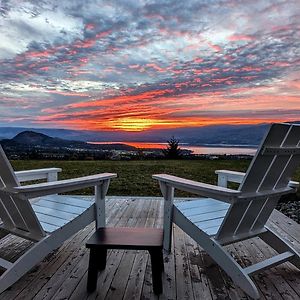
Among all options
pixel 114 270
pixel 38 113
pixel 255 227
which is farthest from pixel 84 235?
pixel 38 113

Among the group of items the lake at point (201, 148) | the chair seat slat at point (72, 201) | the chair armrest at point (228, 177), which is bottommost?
the lake at point (201, 148)

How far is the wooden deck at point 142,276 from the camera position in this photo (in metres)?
1.90

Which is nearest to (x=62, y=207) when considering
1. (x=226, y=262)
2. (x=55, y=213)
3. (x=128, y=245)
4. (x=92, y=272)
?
(x=55, y=213)

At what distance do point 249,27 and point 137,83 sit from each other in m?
2.30

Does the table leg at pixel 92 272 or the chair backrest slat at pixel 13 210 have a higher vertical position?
the chair backrest slat at pixel 13 210

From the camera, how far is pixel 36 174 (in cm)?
287

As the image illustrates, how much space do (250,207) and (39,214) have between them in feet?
4.83

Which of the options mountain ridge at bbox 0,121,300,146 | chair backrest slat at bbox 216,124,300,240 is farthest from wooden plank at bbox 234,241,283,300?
mountain ridge at bbox 0,121,300,146

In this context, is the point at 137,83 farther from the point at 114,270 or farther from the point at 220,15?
the point at 114,270

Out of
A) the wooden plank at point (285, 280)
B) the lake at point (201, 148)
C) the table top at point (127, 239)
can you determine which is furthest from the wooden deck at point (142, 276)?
the lake at point (201, 148)

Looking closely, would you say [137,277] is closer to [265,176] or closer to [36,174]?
[265,176]

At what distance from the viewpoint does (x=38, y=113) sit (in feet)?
24.0

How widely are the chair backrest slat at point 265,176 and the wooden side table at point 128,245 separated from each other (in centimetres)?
41

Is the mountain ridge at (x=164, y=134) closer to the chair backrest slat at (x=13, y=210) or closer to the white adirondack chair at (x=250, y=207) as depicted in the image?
the white adirondack chair at (x=250, y=207)
